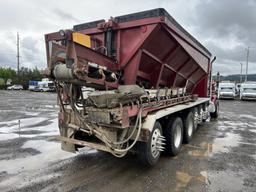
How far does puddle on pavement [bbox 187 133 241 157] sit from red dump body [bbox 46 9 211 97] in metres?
2.01

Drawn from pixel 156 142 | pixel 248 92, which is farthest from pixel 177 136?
pixel 248 92

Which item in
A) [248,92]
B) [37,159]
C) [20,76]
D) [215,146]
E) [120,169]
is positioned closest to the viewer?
[120,169]

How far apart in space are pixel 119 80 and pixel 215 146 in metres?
3.55

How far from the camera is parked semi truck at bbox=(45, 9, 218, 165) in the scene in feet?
11.8

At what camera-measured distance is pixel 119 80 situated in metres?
4.52

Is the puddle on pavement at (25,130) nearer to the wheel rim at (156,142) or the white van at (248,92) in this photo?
the wheel rim at (156,142)

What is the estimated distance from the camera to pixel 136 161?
189 inches

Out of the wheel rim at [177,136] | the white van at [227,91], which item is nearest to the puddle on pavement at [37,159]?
the wheel rim at [177,136]

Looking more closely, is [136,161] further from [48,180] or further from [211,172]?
[48,180]

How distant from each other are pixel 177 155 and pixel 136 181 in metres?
1.79

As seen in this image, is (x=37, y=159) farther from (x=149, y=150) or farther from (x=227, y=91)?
(x=227, y=91)

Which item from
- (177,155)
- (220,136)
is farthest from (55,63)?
(220,136)

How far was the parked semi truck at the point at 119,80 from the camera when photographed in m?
3.59

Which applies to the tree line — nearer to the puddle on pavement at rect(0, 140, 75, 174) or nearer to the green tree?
the green tree
